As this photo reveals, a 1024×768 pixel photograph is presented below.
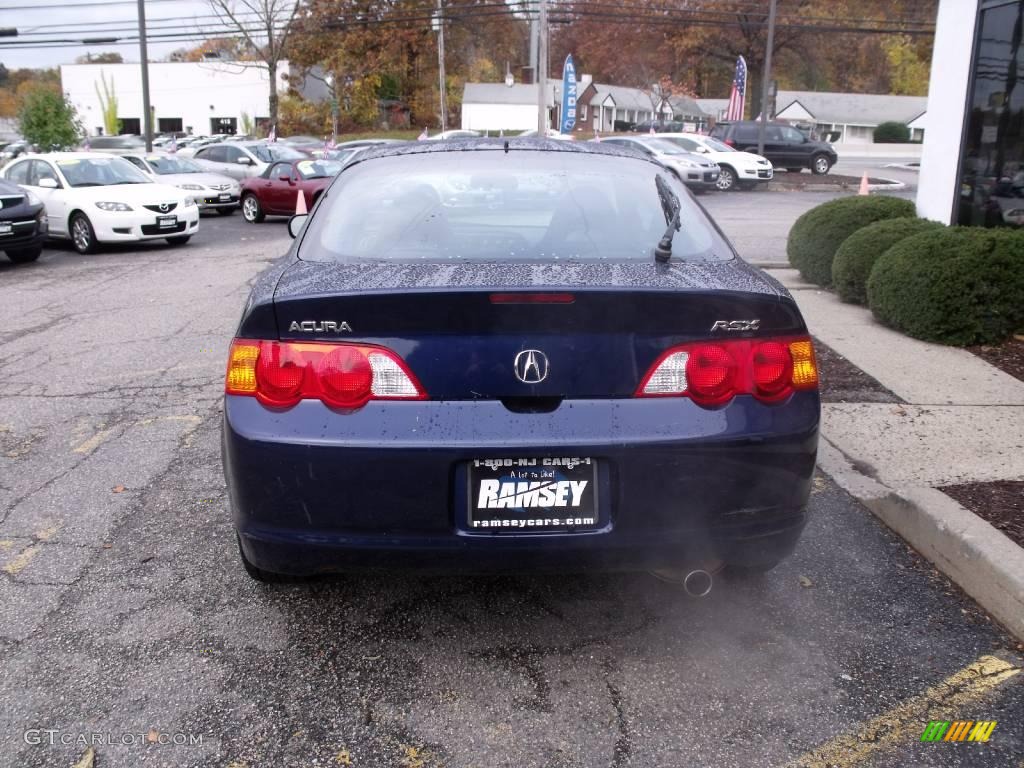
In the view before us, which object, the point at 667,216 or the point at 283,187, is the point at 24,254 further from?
the point at 667,216

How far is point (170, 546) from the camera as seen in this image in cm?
404

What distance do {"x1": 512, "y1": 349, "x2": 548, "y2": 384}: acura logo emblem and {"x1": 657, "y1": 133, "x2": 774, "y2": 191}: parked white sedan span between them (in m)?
26.2

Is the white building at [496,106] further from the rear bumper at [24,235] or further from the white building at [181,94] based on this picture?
the rear bumper at [24,235]

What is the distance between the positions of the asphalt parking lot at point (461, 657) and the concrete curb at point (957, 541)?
70 millimetres

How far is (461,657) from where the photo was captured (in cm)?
316

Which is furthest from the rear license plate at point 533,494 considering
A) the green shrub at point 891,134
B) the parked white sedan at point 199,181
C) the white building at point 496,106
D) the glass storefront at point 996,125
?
the green shrub at point 891,134

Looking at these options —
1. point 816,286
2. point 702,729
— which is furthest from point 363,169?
point 816,286

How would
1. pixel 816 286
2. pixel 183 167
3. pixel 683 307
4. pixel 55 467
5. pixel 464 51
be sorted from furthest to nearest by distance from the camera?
pixel 464 51
pixel 183 167
pixel 816 286
pixel 55 467
pixel 683 307

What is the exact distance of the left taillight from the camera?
9.14 ft

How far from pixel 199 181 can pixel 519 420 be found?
67.5 ft

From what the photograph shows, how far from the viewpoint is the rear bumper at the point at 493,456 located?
274 cm

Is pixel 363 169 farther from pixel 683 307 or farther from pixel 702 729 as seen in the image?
pixel 702 729

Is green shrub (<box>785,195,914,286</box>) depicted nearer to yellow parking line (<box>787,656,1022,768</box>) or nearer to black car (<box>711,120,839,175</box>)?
yellow parking line (<box>787,656,1022,768</box>)

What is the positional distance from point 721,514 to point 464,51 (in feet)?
254
